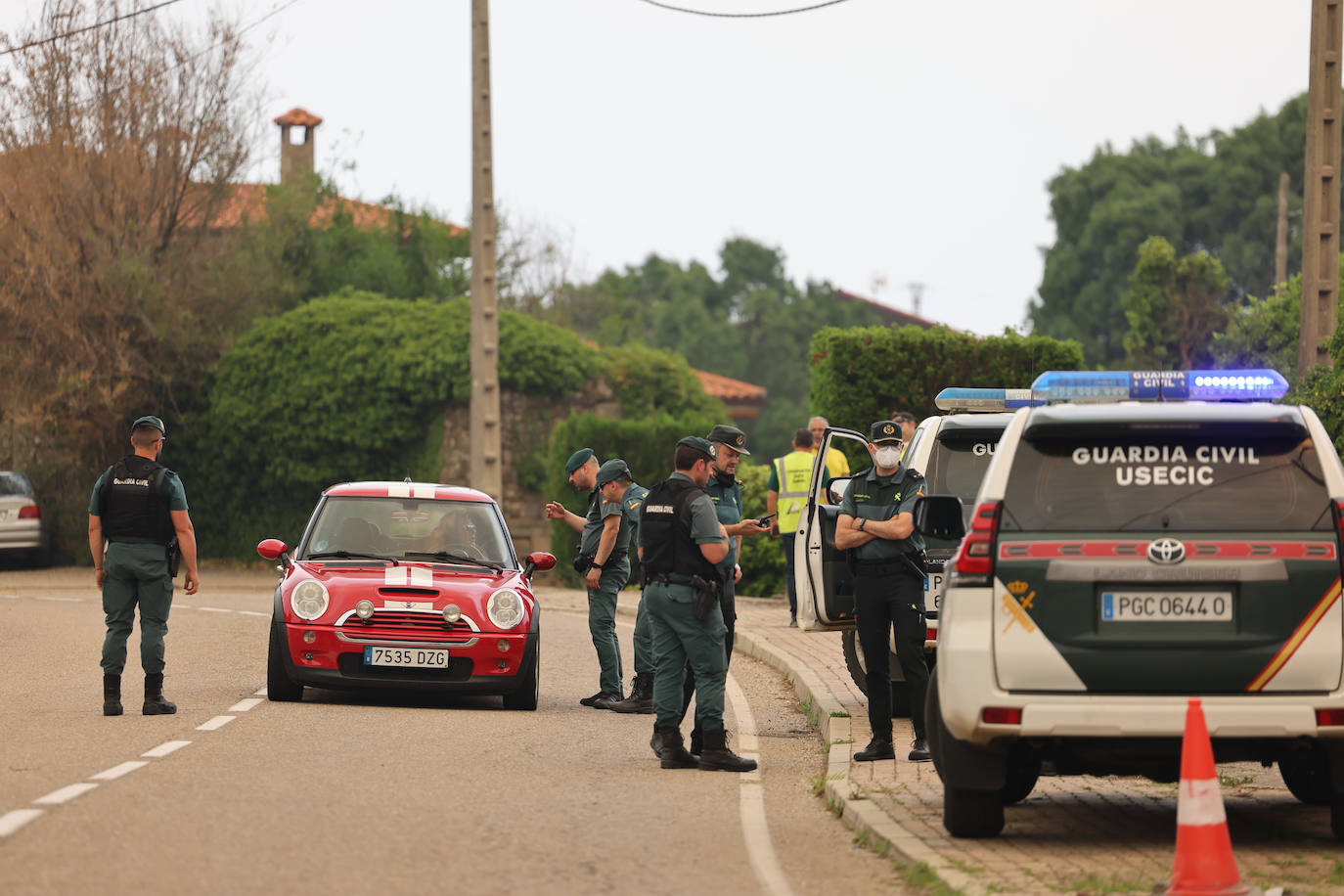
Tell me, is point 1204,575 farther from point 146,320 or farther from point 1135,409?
point 146,320

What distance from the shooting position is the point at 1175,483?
8039 millimetres

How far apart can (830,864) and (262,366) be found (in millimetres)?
26461

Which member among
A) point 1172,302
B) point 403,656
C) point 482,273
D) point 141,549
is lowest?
point 403,656

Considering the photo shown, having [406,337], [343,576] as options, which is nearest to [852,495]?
[343,576]

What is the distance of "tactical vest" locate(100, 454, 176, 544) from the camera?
12539 millimetres

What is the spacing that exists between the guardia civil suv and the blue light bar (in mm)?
5068

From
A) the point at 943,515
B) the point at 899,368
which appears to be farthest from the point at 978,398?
the point at 899,368

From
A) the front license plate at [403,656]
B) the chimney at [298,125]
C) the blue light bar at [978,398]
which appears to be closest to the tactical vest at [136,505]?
the front license plate at [403,656]

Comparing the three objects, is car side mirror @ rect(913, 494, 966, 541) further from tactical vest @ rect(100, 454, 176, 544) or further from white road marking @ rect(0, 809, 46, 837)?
tactical vest @ rect(100, 454, 176, 544)

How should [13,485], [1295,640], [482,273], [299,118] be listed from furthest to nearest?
[299,118] < [13,485] < [482,273] < [1295,640]

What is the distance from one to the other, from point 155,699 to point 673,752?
3.71m

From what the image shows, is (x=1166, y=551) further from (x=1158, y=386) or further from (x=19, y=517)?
(x=19, y=517)

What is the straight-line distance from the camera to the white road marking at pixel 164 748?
1051cm

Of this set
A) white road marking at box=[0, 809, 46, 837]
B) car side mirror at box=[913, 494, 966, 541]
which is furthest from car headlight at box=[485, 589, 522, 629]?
white road marking at box=[0, 809, 46, 837]
